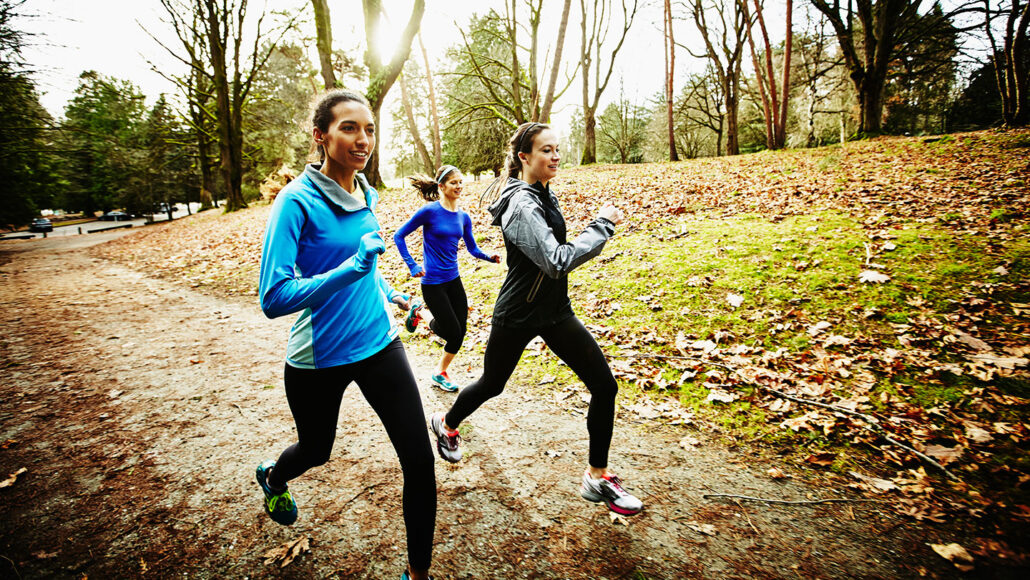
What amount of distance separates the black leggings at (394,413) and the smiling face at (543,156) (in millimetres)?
1353

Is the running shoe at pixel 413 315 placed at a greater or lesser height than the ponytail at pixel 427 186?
lesser

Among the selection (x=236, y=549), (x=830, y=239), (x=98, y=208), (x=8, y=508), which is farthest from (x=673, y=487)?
(x=98, y=208)

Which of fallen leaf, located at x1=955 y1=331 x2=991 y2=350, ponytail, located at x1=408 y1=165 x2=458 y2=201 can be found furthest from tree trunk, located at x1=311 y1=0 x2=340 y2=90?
fallen leaf, located at x1=955 y1=331 x2=991 y2=350

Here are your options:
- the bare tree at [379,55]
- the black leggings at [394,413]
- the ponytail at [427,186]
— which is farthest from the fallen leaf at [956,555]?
the bare tree at [379,55]

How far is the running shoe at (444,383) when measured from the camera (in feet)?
14.3

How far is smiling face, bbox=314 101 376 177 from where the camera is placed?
6.28 ft

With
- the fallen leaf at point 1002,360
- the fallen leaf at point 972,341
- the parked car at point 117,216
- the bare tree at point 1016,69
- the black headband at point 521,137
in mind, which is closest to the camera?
the black headband at point 521,137

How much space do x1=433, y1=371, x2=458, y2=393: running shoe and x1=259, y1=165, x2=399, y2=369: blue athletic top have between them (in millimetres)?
2371

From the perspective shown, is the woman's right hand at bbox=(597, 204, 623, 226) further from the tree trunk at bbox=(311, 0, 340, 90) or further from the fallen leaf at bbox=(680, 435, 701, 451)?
the tree trunk at bbox=(311, 0, 340, 90)

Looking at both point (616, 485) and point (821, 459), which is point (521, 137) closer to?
point (616, 485)

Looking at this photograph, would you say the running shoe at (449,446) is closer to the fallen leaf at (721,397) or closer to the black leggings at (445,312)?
the black leggings at (445,312)

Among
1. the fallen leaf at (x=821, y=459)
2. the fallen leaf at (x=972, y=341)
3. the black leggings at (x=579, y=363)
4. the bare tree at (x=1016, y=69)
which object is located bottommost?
the fallen leaf at (x=821, y=459)

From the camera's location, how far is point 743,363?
425cm

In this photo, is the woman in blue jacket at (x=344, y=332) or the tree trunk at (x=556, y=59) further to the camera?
the tree trunk at (x=556, y=59)
